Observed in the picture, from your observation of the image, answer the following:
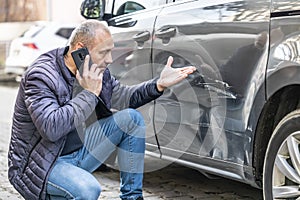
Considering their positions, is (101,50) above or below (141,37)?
above

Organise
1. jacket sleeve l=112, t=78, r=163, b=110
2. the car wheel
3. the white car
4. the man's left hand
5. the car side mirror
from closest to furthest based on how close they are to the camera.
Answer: the car wheel < the man's left hand < jacket sleeve l=112, t=78, r=163, b=110 < the car side mirror < the white car

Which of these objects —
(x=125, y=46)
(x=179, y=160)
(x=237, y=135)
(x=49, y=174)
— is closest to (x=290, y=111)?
(x=237, y=135)

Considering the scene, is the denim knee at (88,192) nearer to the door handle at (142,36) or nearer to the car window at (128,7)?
the door handle at (142,36)

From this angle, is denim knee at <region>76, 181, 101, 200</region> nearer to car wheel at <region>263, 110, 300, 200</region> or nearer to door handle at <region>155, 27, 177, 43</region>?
car wheel at <region>263, 110, 300, 200</region>

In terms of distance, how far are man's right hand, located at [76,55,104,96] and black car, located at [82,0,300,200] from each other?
2.45 ft

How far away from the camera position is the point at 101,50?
3402 millimetres

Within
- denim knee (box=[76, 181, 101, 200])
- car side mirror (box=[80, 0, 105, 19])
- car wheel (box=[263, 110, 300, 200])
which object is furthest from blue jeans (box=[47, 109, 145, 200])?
car side mirror (box=[80, 0, 105, 19])

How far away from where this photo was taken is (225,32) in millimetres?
3615

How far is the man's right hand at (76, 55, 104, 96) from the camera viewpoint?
Answer: 3.31 m

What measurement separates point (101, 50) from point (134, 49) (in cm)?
114

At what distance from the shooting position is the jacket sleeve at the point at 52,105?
10.5 ft

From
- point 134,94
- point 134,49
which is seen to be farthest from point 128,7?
point 134,94

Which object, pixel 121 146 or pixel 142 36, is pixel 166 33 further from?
pixel 121 146

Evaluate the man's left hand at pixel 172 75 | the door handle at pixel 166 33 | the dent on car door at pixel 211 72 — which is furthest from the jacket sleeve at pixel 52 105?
the door handle at pixel 166 33
